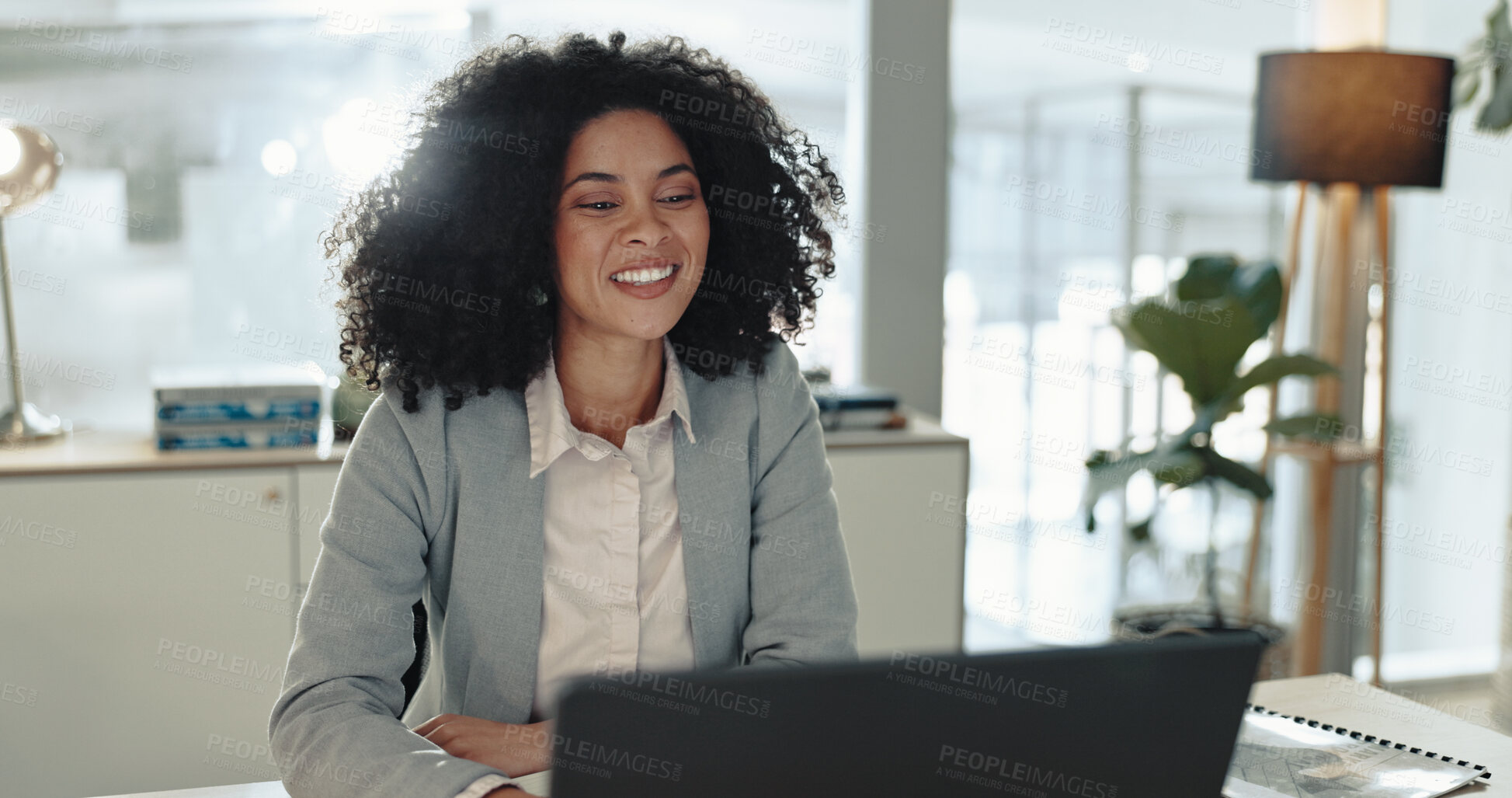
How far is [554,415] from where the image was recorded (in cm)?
148

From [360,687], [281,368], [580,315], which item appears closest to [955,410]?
[281,368]

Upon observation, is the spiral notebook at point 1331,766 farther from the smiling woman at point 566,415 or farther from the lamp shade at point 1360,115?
the lamp shade at point 1360,115

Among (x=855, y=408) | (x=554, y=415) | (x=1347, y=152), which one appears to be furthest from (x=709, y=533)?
(x=1347, y=152)

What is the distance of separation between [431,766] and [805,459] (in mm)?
665

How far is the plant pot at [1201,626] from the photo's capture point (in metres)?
2.83

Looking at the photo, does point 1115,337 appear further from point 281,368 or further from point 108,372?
point 108,372

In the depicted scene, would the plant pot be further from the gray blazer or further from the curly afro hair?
the curly afro hair

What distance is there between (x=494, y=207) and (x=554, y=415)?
28 centimetres

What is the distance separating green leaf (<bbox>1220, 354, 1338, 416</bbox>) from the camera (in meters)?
2.68

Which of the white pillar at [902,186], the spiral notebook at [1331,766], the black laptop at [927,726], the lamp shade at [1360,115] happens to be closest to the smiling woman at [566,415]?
the spiral notebook at [1331,766]

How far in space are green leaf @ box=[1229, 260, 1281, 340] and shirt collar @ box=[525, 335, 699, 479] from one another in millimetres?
1668

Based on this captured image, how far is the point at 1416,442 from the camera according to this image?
3.59 meters

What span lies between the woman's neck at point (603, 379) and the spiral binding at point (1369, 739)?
826mm

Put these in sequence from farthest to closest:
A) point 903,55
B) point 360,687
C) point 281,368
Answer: point 903,55 → point 281,368 → point 360,687
